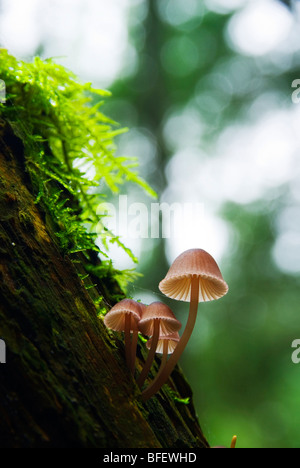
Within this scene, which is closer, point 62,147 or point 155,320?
point 155,320

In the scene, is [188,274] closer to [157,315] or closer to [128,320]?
[157,315]

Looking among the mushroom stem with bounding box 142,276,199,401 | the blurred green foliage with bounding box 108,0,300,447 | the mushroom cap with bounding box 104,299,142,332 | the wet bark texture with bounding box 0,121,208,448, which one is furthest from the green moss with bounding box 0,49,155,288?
the blurred green foliage with bounding box 108,0,300,447

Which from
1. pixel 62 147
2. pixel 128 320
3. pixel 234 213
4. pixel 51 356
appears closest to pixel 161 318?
pixel 128 320

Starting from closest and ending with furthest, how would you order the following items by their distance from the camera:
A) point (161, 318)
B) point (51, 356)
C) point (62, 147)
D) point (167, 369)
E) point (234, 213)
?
point (51, 356), point (167, 369), point (161, 318), point (62, 147), point (234, 213)

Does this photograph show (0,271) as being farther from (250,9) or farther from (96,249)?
(250,9)

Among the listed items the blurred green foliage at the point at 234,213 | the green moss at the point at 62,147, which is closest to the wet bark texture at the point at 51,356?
the green moss at the point at 62,147

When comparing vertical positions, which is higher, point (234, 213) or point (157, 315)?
point (234, 213)
